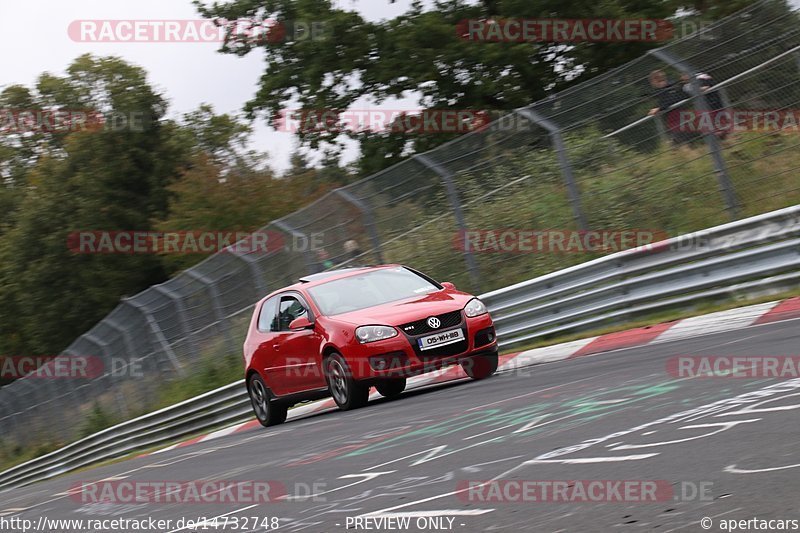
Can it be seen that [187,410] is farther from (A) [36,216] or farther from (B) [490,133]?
(A) [36,216]

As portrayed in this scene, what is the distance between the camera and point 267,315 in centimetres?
1411

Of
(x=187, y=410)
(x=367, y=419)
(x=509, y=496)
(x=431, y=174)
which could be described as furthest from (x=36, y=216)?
(x=509, y=496)

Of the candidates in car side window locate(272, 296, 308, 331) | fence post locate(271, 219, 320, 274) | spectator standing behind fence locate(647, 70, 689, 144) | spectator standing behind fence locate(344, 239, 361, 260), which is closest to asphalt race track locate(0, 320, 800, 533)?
car side window locate(272, 296, 308, 331)

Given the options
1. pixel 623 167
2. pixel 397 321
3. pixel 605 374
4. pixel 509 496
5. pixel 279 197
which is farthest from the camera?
pixel 279 197

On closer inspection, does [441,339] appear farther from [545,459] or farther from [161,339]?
[161,339]

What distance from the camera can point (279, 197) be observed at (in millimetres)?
48594

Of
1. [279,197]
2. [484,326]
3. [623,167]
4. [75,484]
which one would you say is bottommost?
[75,484]

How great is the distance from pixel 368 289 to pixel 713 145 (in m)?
4.01

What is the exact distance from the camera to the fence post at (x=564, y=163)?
552 inches

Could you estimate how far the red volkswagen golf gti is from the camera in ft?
38.4

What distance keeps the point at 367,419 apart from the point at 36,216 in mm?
51173

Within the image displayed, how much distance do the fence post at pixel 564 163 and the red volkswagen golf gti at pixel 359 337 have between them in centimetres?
228

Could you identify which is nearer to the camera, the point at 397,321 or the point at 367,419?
the point at 367,419

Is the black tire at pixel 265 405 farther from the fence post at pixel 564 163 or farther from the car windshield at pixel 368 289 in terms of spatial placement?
the fence post at pixel 564 163
